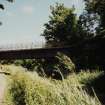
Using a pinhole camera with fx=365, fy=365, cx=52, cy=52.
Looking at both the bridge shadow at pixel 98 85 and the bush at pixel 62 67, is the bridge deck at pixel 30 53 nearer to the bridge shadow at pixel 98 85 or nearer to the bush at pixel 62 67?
the bush at pixel 62 67

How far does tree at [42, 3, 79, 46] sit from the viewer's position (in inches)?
2744

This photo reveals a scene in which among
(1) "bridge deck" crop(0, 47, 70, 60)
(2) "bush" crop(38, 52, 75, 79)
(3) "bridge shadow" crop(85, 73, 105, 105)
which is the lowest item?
(3) "bridge shadow" crop(85, 73, 105, 105)

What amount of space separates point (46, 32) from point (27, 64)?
9.59 meters

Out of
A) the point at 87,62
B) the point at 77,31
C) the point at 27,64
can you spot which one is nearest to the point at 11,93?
the point at 87,62

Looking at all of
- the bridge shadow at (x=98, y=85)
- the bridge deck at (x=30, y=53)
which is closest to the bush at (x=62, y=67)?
the bridge shadow at (x=98, y=85)

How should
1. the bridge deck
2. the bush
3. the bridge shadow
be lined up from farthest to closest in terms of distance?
the bridge deck
the bridge shadow
the bush

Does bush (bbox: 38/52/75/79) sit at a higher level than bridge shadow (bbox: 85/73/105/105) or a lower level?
higher

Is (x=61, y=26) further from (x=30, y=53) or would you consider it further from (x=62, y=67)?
(x=62, y=67)

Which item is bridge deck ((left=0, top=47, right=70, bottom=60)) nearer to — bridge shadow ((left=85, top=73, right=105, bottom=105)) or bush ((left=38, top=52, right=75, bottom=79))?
bush ((left=38, top=52, right=75, bottom=79))

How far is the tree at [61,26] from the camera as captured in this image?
6969 cm

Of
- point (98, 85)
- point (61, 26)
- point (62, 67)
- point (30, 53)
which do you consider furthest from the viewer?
point (61, 26)

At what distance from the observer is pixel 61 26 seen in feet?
232

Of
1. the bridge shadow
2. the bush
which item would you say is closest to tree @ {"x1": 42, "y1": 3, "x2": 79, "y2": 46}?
the bush

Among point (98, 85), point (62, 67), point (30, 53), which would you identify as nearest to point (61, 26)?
point (30, 53)
